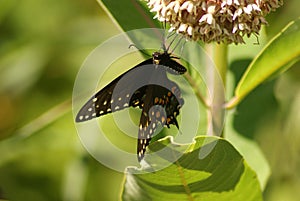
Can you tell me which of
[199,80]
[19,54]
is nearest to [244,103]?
[199,80]

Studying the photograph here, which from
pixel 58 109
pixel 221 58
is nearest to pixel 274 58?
pixel 221 58

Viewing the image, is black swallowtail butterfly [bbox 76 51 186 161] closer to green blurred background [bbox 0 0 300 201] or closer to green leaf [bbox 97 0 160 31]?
green leaf [bbox 97 0 160 31]

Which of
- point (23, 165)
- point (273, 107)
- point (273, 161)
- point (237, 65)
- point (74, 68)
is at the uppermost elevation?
point (74, 68)

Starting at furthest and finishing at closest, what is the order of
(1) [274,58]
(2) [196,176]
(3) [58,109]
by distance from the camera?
(3) [58,109]
(1) [274,58]
(2) [196,176]

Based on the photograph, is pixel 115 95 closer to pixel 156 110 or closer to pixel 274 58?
pixel 156 110

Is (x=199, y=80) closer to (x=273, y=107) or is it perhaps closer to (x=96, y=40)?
(x=273, y=107)

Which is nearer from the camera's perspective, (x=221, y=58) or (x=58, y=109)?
(x=221, y=58)
